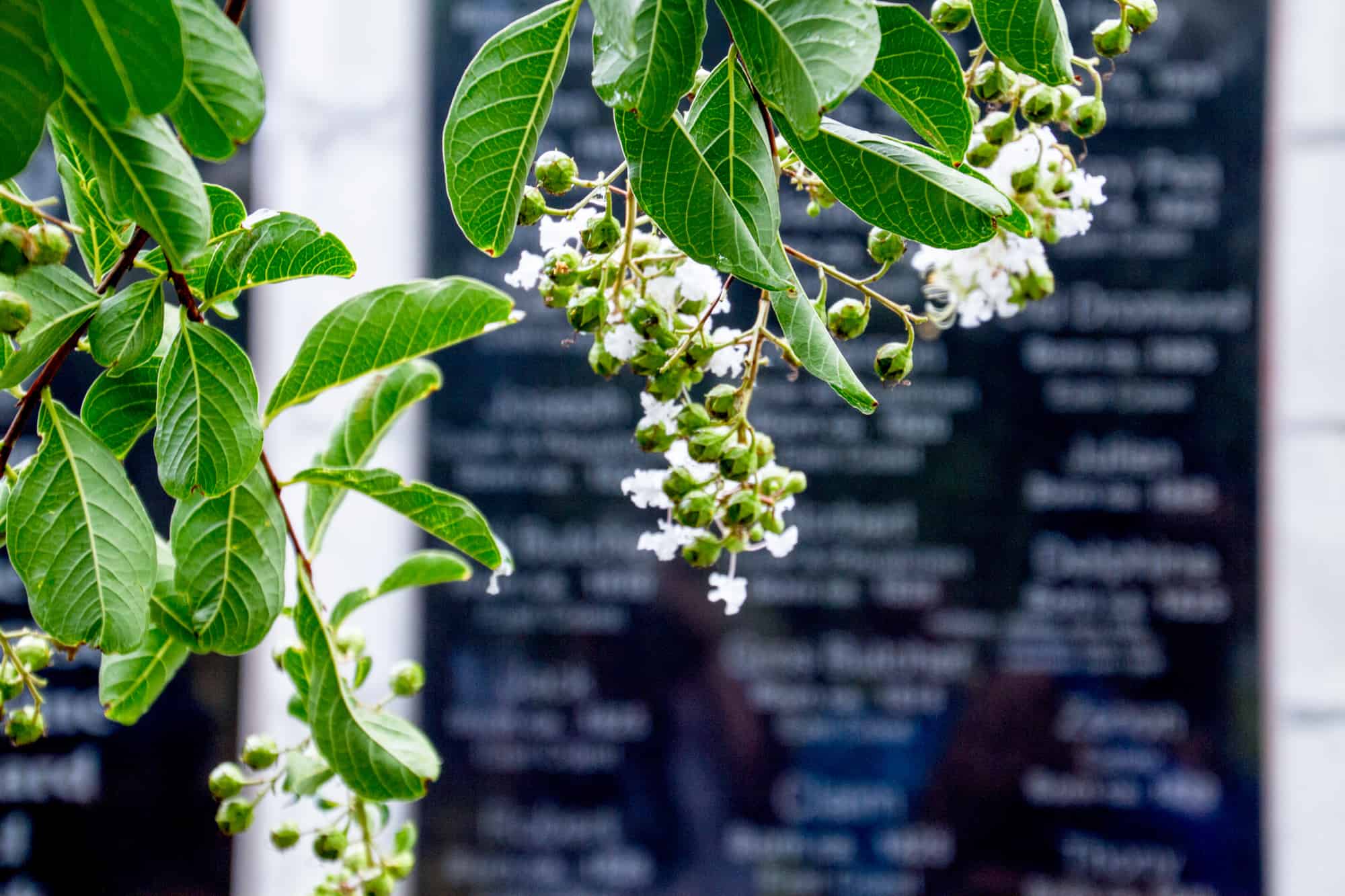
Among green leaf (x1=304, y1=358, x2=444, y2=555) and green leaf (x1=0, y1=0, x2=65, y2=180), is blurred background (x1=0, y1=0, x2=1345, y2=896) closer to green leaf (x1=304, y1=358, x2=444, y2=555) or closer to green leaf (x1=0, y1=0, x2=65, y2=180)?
green leaf (x1=304, y1=358, x2=444, y2=555)

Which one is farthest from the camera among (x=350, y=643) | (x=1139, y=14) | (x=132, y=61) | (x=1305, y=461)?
(x=1305, y=461)

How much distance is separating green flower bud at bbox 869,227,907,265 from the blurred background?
1.07m

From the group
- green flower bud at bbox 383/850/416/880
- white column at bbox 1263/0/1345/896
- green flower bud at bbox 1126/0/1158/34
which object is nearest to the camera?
green flower bud at bbox 1126/0/1158/34

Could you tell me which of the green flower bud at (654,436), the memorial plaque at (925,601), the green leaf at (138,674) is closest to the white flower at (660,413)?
the green flower bud at (654,436)

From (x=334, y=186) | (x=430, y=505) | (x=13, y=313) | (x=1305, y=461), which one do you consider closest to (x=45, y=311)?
(x=13, y=313)

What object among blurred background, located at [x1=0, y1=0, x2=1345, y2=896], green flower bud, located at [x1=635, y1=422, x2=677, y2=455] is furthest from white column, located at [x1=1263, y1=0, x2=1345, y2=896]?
green flower bud, located at [x1=635, y1=422, x2=677, y2=455]

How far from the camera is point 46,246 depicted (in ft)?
0.83

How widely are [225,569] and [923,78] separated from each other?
10.5 inches

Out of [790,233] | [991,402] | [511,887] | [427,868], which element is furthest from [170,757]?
[991,402]

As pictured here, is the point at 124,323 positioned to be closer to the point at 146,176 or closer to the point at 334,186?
the point at 146,176

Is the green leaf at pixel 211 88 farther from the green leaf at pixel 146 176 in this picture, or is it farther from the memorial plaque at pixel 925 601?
the memorial plaque at pixel 925 601

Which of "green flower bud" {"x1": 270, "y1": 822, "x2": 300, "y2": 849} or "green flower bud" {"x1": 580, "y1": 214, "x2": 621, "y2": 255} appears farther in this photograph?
"green flower bud" {"x1": 270, "y1": 822, "x2": 300, "y2": 849}

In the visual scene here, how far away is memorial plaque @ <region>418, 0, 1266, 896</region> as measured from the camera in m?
1.39

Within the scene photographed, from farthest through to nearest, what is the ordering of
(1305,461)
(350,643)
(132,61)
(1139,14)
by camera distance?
1. (1305,461)
2. (350,643)
3. (1139,14)
4. (132,61)
